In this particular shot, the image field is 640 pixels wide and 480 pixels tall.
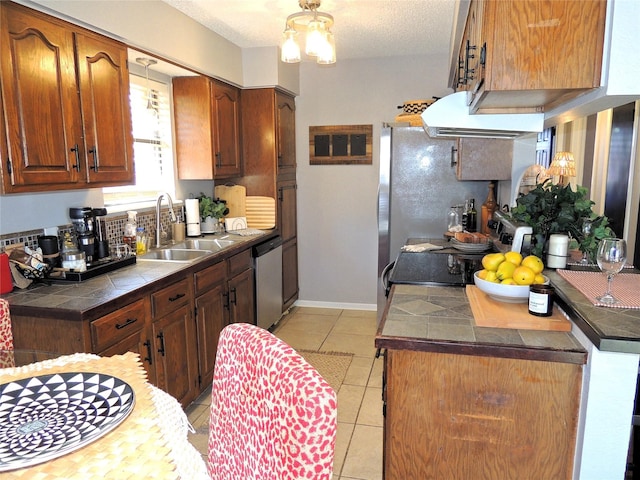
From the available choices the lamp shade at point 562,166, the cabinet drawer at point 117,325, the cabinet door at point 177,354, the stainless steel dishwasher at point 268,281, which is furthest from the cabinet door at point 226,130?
the lamp shade at point 562,166

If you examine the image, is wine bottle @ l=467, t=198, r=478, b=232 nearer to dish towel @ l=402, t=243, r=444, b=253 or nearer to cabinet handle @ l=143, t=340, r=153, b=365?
dish towel @ l=402, t=243, r=444, b=253

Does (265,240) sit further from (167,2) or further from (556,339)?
(556,339)

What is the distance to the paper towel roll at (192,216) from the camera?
3.49 meters

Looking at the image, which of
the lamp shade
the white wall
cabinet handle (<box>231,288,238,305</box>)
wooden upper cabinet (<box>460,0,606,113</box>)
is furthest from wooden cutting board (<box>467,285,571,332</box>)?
the lamp shade

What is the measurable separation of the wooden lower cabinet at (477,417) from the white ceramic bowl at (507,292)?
339mm

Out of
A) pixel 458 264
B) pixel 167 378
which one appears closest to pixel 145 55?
pixel 167 378

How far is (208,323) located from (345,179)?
2.22 meters

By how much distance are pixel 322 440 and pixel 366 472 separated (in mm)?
1602

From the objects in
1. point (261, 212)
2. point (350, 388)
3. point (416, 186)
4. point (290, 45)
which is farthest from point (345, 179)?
point (350, 388)

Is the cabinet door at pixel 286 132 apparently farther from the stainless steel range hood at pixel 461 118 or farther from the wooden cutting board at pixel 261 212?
the stainless steel range hood at pixel 461 118

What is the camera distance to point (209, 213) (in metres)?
3.68

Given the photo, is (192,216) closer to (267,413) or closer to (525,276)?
(525,276)

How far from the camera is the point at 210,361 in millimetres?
2857

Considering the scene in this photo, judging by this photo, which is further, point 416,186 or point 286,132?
point 286,132
